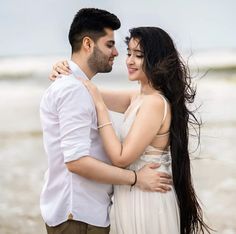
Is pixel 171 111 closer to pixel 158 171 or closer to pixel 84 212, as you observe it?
pixel 158 171

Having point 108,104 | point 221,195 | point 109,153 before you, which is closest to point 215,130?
point 221,195

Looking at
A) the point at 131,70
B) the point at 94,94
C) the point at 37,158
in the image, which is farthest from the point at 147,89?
the point at 37,158

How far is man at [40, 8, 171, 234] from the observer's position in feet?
5.06

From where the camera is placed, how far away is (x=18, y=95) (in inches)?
252

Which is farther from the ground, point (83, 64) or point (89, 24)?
point (89, 24)

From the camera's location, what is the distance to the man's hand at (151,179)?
1.65 meters

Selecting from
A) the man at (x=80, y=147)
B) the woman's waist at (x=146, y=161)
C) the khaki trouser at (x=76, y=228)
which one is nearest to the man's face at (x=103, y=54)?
the man at (x=80, y=147)

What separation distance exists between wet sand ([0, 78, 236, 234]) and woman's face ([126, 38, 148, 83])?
193cm

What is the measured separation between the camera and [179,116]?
170 centimetres

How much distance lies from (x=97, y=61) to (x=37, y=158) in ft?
12.0

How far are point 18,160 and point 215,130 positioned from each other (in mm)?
1850

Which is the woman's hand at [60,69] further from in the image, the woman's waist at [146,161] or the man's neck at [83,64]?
the woman's waist at [146,161]

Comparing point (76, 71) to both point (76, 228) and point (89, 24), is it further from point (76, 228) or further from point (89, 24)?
point (76, 228)

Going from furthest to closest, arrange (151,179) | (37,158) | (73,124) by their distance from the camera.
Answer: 1. (37,158)
2. (151,179)
3. (73,124)
